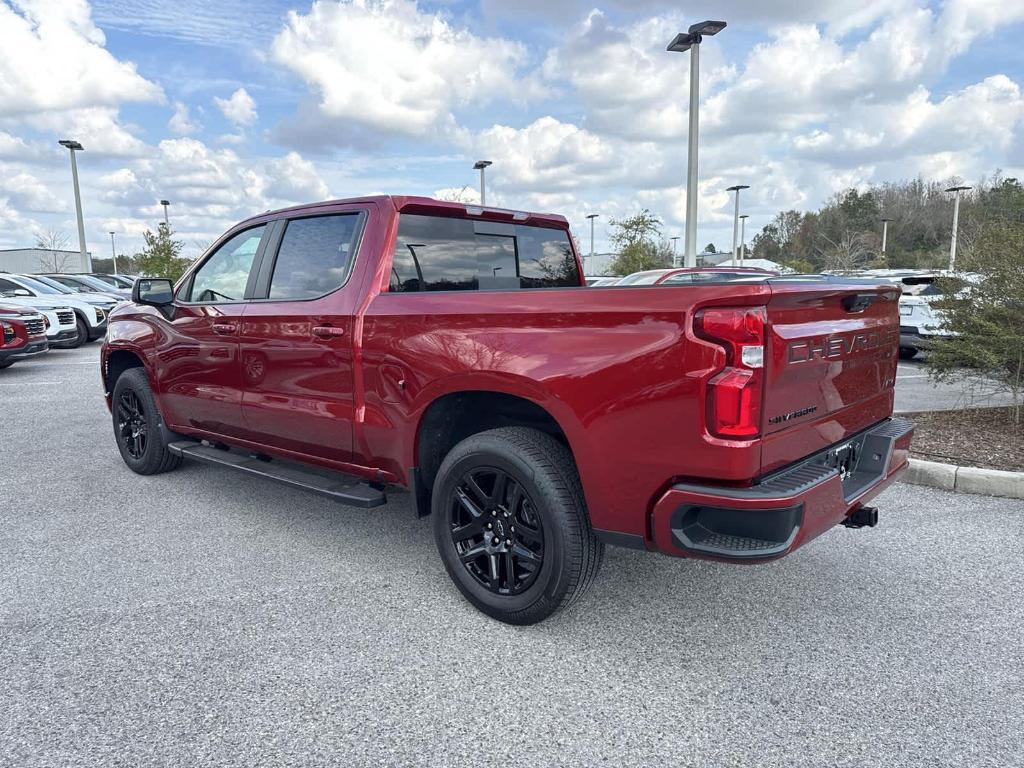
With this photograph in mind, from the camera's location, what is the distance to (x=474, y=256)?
13.4 feet

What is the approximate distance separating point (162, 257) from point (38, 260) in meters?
20.7

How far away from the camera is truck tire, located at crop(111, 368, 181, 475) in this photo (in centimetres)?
527

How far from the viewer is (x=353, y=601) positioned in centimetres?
335

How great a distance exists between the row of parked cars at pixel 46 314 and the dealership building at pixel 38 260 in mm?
30957

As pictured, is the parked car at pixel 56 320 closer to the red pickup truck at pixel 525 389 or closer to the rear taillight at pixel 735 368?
the red pickup truck at pixel 525 389

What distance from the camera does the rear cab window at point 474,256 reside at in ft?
12.4

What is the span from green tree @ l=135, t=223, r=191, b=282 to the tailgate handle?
101 feet

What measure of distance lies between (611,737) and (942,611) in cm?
183

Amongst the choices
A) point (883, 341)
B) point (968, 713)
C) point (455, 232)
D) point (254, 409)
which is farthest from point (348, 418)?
point (968, 713)

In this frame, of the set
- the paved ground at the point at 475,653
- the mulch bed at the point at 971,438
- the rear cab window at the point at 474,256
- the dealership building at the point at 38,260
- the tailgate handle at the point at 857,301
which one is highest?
the dealership building at the point at 38,260

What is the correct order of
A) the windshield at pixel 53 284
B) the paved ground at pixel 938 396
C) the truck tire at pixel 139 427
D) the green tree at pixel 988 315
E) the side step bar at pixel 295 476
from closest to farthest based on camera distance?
the side step bar at pixel 295 476, the truck tire at pixel 139 427, the green tree at pixel 988 315, the paved ground at pixel 938 396, the windshield at pixel 53 284

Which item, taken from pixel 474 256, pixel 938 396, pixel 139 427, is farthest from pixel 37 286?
pixel 938 396

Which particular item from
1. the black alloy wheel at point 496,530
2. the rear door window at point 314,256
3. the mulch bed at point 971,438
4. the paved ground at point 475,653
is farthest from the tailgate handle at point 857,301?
the mulch bed at point 971,438

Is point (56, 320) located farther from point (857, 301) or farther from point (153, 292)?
point (857, 301)
